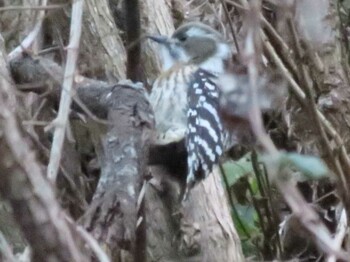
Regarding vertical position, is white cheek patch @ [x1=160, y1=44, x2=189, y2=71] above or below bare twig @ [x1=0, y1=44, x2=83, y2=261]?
below

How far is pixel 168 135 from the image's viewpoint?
3.16 m

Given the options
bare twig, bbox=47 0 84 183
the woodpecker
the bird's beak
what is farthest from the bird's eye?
bare twig, bbox=47 0 84 183

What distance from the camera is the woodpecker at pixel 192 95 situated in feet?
9.78

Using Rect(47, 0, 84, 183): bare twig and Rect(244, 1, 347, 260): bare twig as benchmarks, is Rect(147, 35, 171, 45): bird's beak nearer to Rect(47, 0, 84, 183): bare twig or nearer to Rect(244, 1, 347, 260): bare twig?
Rect(47, 0, 84, 183): bare twig

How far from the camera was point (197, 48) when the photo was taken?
385cm

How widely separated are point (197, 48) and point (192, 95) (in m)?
0.48

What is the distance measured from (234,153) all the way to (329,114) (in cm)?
88

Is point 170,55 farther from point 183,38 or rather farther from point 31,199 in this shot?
point 31,199

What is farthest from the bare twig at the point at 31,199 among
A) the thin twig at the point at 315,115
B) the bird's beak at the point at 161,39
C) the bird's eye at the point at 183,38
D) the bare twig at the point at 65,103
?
the bird's eye at the point at 183,38

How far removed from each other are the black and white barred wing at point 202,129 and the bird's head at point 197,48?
0.18 metres

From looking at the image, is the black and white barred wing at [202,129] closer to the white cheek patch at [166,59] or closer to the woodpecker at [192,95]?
the woodpecker at [192,95]

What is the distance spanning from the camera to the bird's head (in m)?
3.65

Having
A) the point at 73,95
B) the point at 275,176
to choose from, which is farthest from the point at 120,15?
the point at 275,176

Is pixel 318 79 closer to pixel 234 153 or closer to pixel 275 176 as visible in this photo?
pixel 234 153
